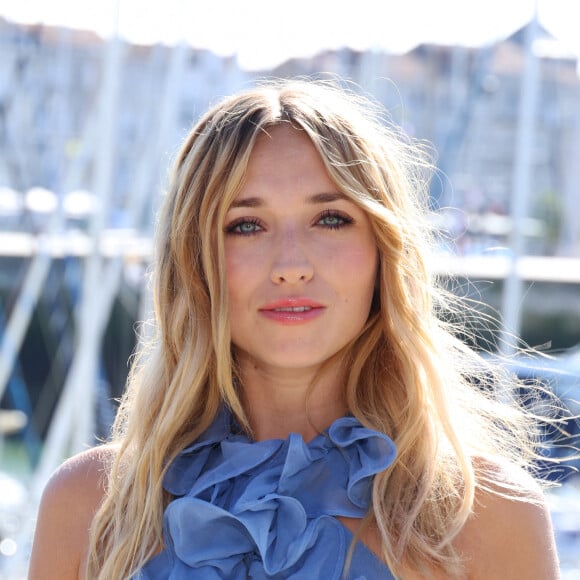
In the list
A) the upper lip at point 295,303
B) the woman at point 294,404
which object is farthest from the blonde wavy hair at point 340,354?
the upper lip at point 295,303

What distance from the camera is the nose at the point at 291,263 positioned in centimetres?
196

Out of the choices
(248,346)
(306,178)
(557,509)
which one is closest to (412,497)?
(248,346)

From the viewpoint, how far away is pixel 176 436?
6.98 ft

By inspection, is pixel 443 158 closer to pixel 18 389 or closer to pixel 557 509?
pixel 557 509

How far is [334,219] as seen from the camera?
205 centimetres

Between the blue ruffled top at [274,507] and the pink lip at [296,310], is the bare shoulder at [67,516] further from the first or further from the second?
the pink lip at [296,310]

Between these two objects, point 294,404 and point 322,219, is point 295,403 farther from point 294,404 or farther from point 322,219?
point 322,219

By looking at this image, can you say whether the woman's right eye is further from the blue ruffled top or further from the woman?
the blue ruffled top

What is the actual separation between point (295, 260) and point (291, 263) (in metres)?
0.01

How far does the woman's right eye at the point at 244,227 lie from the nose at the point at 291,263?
0.07 metres

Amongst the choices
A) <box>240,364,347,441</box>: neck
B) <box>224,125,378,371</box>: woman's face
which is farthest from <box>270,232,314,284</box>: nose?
<box>240,364,347,441</box>: neck

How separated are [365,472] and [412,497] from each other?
11 centimetres

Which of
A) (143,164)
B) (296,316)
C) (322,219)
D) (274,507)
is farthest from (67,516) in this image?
(143,164)

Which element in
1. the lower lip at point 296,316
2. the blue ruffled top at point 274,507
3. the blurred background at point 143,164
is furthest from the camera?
the blurred background at point 143,164
